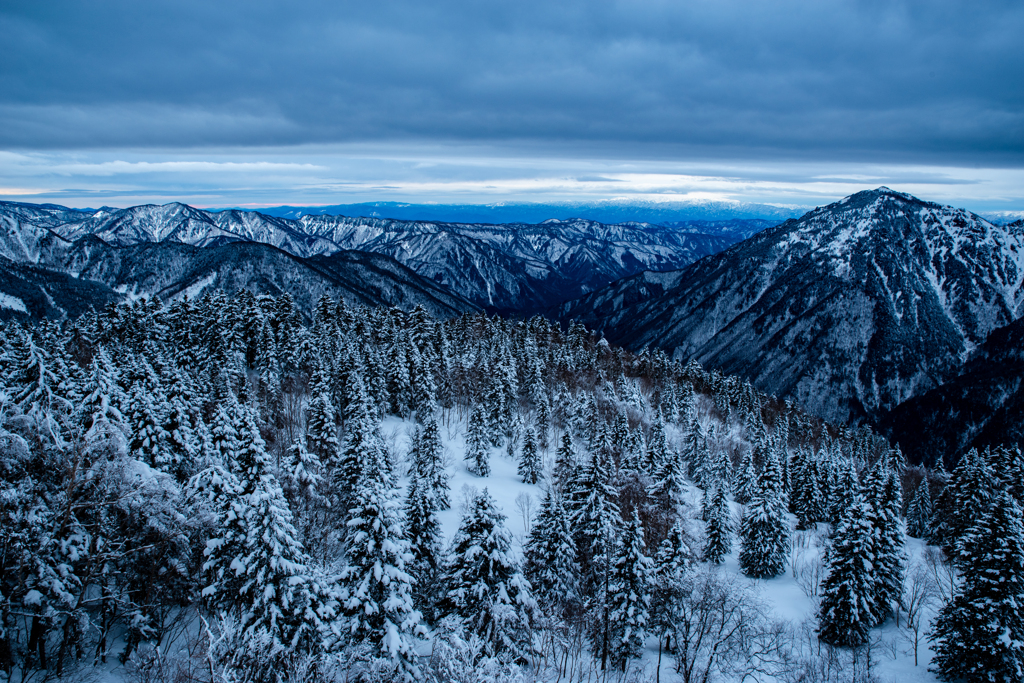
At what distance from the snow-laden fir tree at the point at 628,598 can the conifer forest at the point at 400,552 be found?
6.3 inches

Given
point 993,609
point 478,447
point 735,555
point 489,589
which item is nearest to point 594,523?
point 489,589

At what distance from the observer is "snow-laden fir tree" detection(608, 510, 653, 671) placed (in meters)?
26.2

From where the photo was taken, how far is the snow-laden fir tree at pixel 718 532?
45.3 metres

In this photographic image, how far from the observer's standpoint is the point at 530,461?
5275cm

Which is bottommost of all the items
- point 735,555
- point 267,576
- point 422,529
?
point 735,555

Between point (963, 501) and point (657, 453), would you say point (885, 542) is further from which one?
point (963, 501)

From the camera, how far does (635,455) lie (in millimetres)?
52500

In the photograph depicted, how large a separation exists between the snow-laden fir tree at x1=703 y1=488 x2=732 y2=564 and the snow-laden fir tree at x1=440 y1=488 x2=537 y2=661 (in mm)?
29757

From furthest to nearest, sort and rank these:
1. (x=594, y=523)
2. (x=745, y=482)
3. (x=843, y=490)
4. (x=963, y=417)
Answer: (x=963, y=417) < (x=745, y=482) < (x=843, y=490) < (x=594, y=523)

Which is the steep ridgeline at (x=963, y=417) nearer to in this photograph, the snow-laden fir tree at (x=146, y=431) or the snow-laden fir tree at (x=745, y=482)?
the snow-laden fir tree at (x=745, y=482)

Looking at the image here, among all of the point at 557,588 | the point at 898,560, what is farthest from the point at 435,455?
the point at 898,560

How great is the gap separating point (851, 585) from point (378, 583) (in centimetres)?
2975

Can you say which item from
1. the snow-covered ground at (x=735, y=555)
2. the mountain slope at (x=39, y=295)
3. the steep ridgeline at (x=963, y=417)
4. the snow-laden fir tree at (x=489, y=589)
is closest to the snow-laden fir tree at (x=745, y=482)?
the snow-covered ground at (x=735, y=555)

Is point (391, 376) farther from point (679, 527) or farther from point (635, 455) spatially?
A: point (679, 527)
